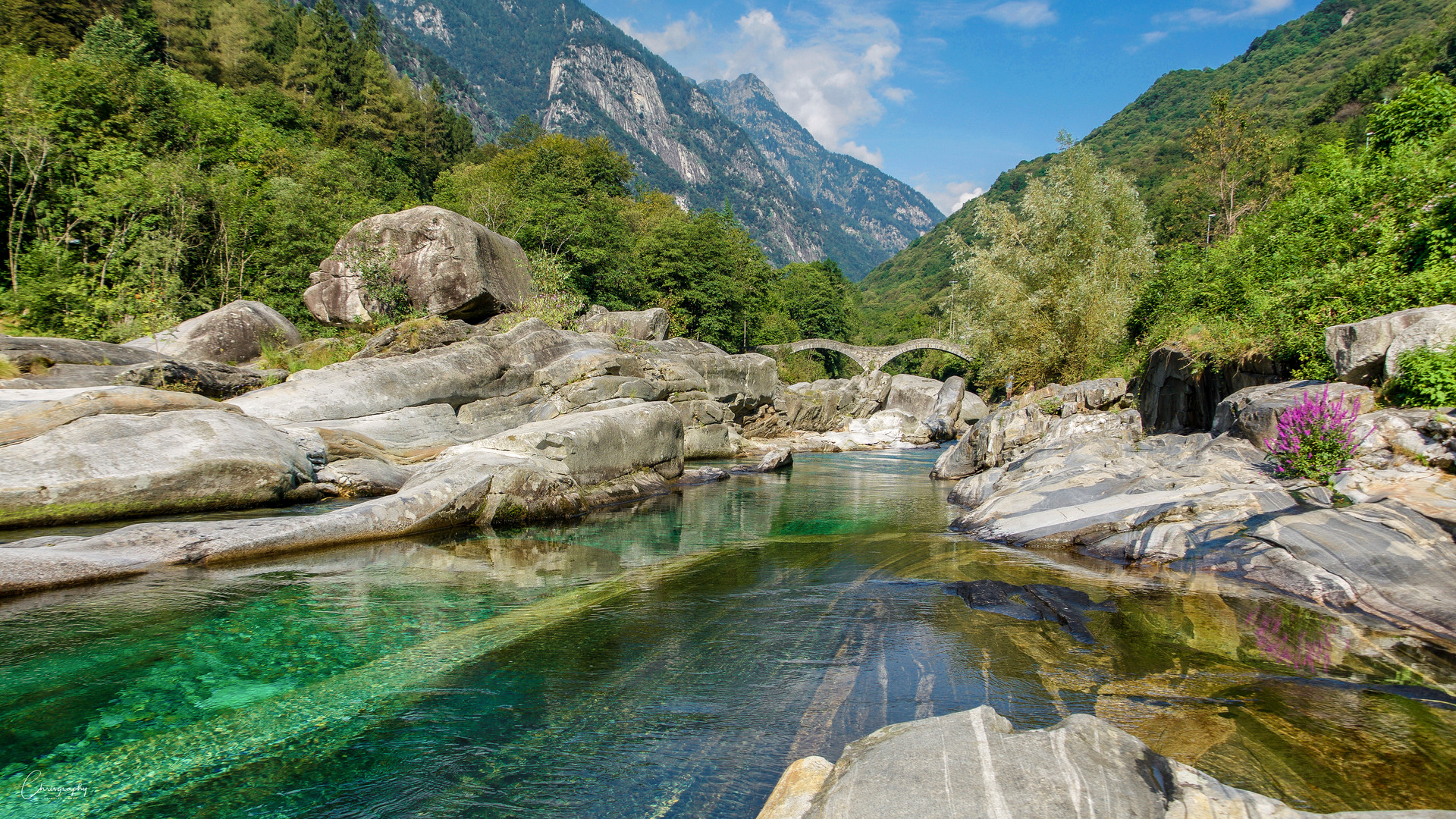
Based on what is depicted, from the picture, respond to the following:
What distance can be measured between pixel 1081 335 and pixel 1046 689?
22732 millimetres

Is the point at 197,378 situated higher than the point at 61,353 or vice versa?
the point at 61,353

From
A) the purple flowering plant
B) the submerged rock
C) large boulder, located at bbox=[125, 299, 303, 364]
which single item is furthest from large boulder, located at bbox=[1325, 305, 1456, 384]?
large boulder, located at bbox=[125, 299, 303, 364]

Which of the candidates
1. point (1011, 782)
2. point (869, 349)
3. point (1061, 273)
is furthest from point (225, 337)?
point (869, 349)

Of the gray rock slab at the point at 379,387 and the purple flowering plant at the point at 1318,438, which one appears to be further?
the gray rock slab at the point at 379,387

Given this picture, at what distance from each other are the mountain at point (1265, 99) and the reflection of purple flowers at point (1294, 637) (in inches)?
1931

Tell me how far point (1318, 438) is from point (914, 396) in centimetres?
4325

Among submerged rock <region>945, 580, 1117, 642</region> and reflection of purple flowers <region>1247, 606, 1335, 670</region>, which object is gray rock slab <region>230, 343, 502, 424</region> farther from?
reflection of purple flowers <region>1247, 606, 1335, 670</region>

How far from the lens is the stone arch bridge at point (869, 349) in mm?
58250

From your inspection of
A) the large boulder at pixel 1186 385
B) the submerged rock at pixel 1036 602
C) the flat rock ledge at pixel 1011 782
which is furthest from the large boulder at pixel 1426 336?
the flat rock ledge at pixel 1011 782

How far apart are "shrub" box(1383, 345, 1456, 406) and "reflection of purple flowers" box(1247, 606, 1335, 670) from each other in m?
4.25

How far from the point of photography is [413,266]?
874 inches

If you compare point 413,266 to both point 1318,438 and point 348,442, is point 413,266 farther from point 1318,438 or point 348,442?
point 1318,438

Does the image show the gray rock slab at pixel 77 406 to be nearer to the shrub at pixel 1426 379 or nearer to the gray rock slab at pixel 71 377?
the gray rock slab at pixel 71 377

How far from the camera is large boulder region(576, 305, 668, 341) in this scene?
2836cm
